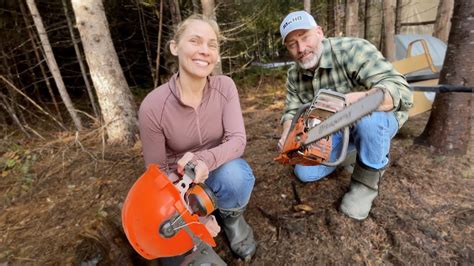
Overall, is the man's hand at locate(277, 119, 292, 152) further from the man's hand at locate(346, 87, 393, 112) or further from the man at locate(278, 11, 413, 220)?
the man's hand at locate(346, 87, 393, 112)

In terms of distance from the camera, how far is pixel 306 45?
179 cm

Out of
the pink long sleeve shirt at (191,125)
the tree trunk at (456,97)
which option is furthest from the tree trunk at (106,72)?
the tree trunk at (456,97)

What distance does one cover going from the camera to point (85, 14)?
3.03 m

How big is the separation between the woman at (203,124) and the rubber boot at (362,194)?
637 millimetres

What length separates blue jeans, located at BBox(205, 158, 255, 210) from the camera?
1572 mm

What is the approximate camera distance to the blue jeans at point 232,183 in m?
1.57

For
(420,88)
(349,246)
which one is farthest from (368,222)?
(420,88)

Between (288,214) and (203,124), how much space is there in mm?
838

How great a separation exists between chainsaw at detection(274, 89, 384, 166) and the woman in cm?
30

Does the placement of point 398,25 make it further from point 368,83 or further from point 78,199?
point 78,199

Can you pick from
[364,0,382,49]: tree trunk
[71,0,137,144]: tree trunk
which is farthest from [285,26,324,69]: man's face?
[364,0,382,49]: tree trunk

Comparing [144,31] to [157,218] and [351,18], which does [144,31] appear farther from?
[157,218]

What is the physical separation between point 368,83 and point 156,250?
1.46 metres

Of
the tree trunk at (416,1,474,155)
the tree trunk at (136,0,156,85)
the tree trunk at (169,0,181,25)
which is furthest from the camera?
the tree trunk at (136,0,156,85)
